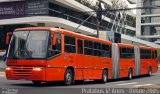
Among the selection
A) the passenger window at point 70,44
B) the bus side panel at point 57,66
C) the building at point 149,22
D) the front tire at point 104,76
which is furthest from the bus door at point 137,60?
the building at point 149,22

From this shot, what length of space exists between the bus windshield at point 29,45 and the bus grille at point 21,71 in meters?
0.52

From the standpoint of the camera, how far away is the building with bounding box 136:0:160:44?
379 ft

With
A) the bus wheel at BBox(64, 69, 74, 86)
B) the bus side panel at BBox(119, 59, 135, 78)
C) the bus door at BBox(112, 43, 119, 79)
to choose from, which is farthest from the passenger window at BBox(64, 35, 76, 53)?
the bus side panel at BBox(119, 59, 135, 78)

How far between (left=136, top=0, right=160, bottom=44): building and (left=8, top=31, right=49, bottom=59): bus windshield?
3818 inches

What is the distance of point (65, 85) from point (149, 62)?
18.3 meters

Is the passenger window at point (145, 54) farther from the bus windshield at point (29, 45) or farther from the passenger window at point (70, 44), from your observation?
the bus windshield at point (29, 45)

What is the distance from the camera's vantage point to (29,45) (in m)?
18.9

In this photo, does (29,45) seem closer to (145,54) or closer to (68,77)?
(68,77)

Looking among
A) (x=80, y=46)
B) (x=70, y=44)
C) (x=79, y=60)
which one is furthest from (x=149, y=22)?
(x=70, y=44)

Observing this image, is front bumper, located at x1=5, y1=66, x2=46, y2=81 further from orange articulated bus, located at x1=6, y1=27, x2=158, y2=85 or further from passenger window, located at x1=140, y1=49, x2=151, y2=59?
passenger window, located at x1=140, y1=49, x2=151, y2=59

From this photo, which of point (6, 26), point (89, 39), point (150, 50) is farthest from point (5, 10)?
point (89, 39)

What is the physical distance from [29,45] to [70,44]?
2.67 m

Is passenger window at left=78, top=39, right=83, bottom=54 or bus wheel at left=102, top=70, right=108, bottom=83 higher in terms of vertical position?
passenger window at left=78, top=39, right=83, bottom=54

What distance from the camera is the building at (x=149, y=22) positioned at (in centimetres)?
11544
